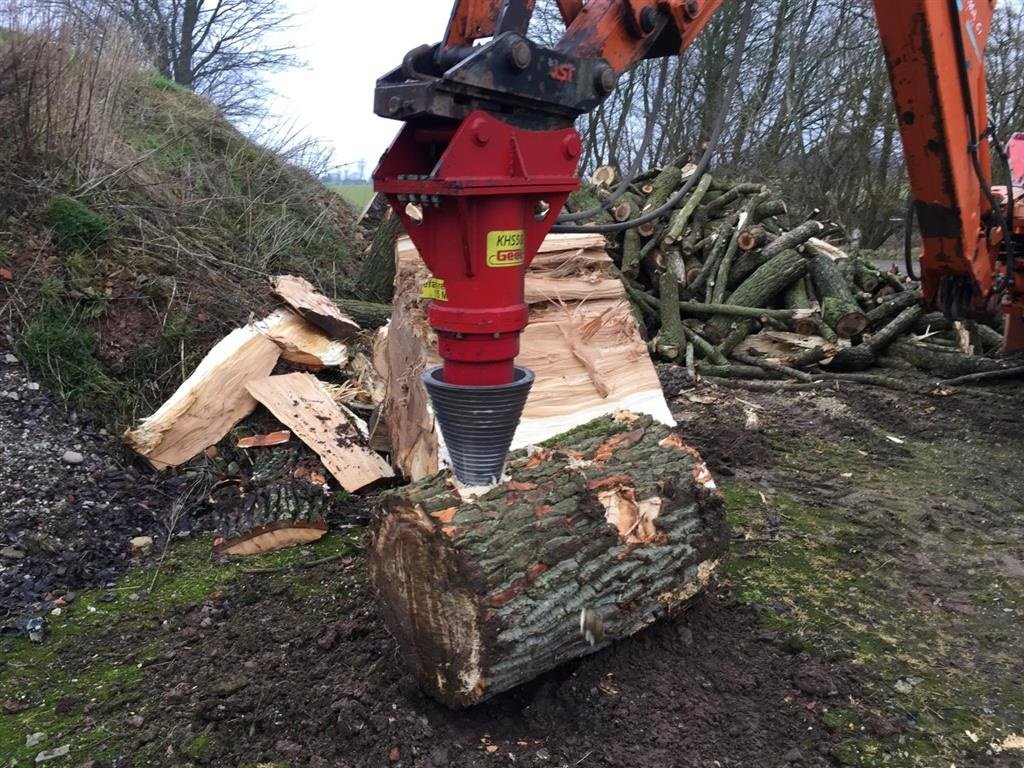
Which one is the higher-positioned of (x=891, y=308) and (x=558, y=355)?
(x=558, y=355)

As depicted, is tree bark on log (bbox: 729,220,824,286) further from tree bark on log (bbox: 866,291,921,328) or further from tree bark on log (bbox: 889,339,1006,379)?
tree bark on log (bbox: 889,339,1006,379)

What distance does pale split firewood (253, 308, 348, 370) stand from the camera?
532cm

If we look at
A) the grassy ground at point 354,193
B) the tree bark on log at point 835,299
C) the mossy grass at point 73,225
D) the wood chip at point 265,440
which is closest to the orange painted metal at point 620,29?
the wood chip at point 265,440

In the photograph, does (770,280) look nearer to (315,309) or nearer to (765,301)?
(765,301)

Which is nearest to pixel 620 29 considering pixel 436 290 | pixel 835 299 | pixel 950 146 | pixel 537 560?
pixel 436 290

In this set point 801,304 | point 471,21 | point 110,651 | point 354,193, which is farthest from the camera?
point 354,193

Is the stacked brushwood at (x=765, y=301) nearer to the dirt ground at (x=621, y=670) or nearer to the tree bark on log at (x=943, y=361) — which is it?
the tree bark on log at (x=943, y=361)

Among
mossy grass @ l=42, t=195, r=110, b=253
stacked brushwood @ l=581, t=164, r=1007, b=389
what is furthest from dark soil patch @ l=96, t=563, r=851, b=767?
stacked brushwood @ l=581, t=164, r=1007, b=389

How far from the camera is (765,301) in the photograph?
A: 8312 mm

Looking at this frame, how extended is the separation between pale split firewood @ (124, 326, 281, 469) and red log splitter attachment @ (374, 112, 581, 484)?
3.00m

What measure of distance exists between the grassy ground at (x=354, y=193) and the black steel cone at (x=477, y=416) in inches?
334

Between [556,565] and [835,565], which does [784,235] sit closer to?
[835,565]

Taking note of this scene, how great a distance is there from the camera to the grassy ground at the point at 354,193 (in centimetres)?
1060

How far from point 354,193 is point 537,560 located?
9.52 meters
